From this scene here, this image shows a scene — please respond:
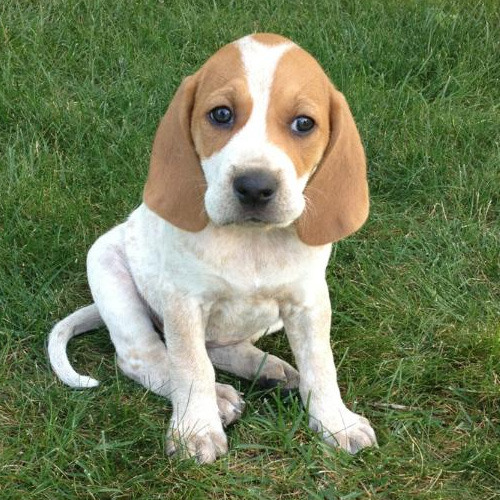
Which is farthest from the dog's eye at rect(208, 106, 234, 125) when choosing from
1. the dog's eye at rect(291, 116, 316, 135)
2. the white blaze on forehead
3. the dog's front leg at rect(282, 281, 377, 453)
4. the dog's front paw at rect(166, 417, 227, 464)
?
the dog's front paw at rect(166, 417, 227, 464)

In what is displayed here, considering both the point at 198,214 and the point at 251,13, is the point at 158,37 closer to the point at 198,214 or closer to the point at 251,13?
the point at 251,13

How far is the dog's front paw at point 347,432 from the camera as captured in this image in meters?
4.46

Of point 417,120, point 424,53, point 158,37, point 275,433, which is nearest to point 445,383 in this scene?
point 275,433

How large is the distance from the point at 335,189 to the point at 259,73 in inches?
25.3

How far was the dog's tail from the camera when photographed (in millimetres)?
4734

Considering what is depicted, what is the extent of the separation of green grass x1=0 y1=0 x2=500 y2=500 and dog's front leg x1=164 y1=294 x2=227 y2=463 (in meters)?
0.14

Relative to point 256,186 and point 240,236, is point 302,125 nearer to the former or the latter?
point 256,186

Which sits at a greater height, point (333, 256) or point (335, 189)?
point (335, 189)

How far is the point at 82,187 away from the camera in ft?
21.1

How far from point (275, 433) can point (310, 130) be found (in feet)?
4.95

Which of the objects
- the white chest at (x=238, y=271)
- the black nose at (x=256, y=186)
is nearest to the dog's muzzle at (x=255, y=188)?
the black nose at (x=256, y=186)

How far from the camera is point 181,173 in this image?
4176 millimetres

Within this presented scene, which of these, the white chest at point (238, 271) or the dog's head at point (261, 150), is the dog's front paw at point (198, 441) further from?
the dog's head at point (261, 150)

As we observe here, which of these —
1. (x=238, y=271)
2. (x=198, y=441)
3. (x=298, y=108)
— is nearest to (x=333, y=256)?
(x=238, y=271)
